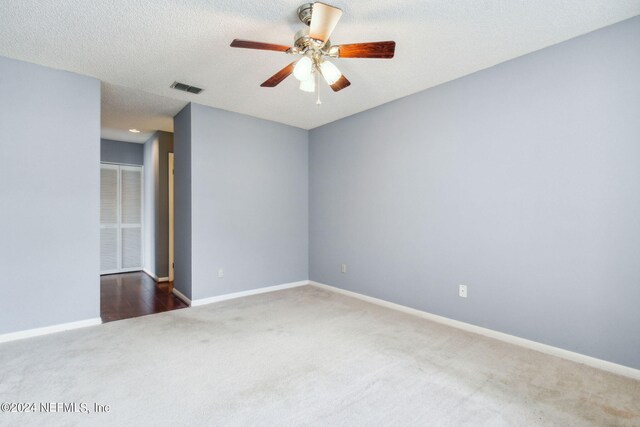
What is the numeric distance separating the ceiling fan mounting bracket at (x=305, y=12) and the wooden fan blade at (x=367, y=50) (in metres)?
0.32

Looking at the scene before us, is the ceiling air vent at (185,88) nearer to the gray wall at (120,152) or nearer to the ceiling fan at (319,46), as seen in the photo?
the ceiling fan at (319,46)

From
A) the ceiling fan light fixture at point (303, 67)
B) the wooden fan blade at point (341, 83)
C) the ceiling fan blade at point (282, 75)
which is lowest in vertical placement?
the ceiling fan light fixture at point (303, 67)

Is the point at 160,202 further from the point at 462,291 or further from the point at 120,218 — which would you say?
the point at 462,291

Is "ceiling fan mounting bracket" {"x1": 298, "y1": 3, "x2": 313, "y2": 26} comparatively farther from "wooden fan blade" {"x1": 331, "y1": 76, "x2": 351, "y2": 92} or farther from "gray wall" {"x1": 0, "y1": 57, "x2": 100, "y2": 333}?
"gray wall" {"x1": 0, "y1": 57, "x2": 100, "y2": 333}

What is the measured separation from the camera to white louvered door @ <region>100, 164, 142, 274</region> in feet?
19.1

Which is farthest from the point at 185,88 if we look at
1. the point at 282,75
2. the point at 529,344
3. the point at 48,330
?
the point at 529,344

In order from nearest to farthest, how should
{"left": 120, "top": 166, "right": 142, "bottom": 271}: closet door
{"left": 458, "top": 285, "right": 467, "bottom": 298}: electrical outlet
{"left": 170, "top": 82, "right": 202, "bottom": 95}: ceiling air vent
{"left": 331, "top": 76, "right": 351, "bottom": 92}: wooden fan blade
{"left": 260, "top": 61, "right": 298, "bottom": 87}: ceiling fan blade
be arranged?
{"left": 260, "top": 61, "right": 298, "bottom": 87}: ceiling fan blade → {"left": 331, "top": 76, "right": 351, "bottom": 92}: wooden fan blade → {"left": 458, "top": 285, "right": 467, "bottom": 298}: electrical outlet → {"left": 170, "top": 82, "right": 202, "bottom": 95}: ceiling air vent → {"left": 120, "top": 166, "right": 142, "bottom": 271}: closet door

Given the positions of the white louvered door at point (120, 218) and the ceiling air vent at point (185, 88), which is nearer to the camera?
the ceiling air vent at point (185, 88)

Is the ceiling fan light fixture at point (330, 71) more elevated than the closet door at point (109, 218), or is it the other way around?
the ceiling fan light fixture at point (330, 71)

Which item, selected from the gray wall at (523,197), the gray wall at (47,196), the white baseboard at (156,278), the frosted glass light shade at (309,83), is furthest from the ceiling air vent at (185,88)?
the white baseboard at (156,278)

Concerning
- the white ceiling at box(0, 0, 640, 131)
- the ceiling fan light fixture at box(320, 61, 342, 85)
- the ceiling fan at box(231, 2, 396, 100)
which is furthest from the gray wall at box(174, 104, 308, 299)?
the ceiling fan light fixture at box(320, 61, 342, 85)

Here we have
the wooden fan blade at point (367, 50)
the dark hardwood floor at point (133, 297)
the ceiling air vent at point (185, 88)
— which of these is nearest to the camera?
the wooden fan blade at point (367, 50)

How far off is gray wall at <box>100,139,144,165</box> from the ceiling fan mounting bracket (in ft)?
17.5

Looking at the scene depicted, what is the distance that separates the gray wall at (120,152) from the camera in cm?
584
